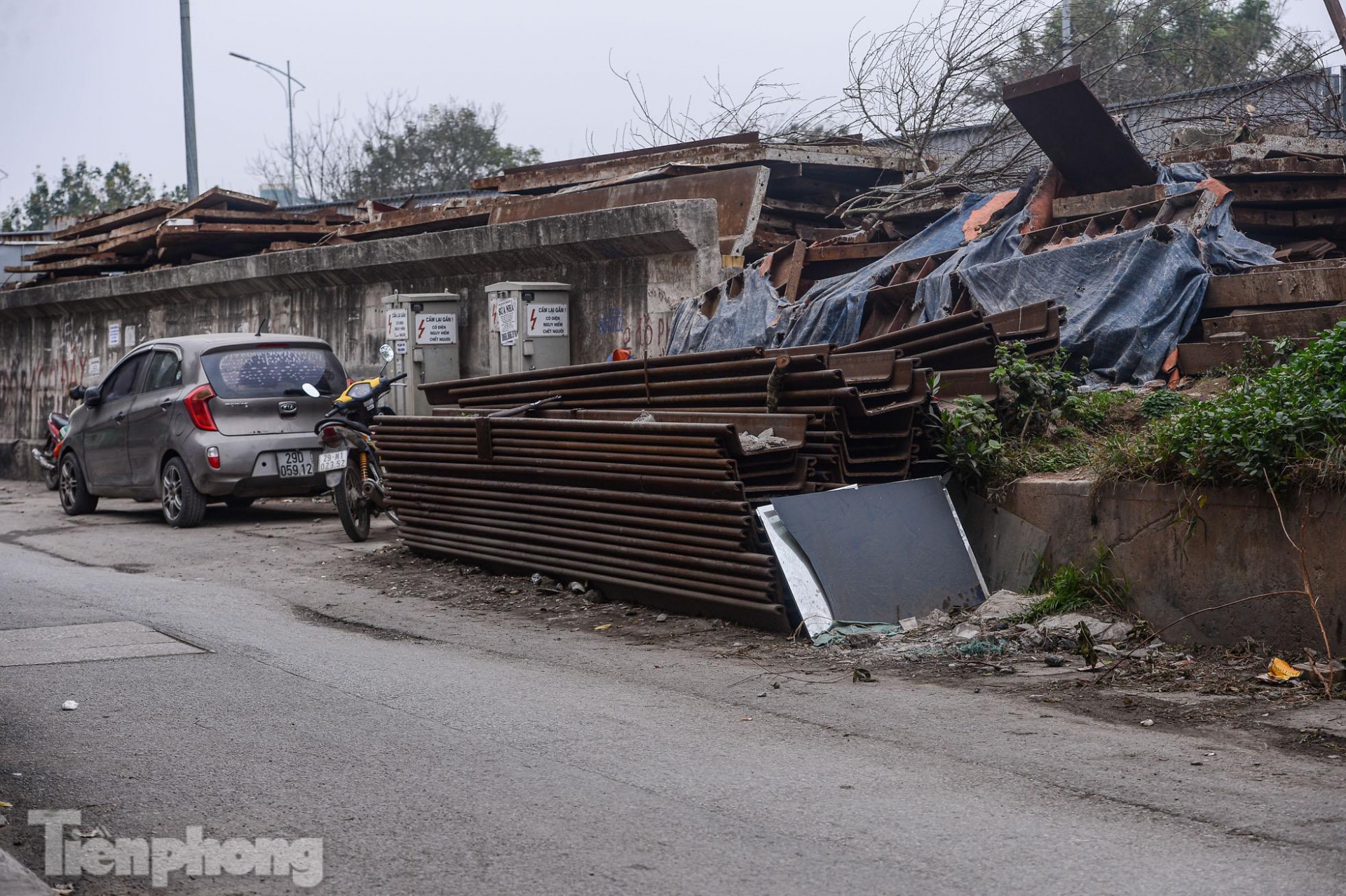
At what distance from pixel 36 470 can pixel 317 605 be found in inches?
586

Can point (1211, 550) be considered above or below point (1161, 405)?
below

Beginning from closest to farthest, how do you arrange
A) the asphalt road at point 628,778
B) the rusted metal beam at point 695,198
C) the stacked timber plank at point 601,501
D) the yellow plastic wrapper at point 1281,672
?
the asphalt road at point 628,778 → the yellow plastic wrapper at point 1281,672 → the stacked timber plank at point 601,501 → the rusted metal beam at point 695,198

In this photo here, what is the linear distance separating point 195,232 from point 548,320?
32.1ft

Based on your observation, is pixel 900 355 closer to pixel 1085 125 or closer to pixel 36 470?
pixel 1085 125

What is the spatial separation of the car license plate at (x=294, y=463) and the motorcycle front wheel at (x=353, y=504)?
1605 millimetres

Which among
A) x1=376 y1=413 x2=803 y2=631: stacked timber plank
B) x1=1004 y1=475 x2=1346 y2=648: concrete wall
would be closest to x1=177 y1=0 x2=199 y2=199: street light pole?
x1=376 y1=413 x2=803 y2=631: stacked timber plank

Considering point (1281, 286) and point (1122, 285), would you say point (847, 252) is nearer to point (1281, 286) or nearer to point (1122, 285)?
point (1122, 285)

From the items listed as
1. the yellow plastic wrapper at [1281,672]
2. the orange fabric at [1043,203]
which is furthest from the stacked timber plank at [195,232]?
the yellow plastic wrapper at [1281,672]

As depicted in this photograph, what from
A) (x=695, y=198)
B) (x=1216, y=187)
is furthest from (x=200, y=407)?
(x=1216, y=187)

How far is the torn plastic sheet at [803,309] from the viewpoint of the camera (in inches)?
420

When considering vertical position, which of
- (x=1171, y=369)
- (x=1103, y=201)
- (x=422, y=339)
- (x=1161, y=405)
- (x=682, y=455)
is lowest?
(x=682, y=455)

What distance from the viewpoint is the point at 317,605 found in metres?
8.31

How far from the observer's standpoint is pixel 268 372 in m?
12.6

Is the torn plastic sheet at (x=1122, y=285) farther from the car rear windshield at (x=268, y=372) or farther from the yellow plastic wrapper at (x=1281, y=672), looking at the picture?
the car rear windshield at (x=268, y=372)
